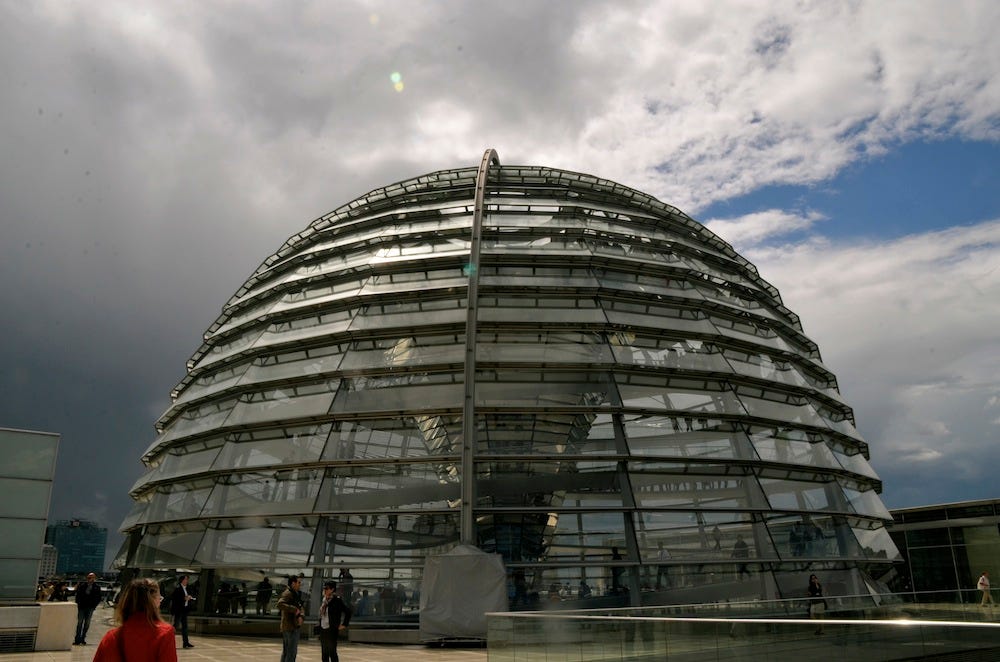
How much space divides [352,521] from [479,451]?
10.3 ft

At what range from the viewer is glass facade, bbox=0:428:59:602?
1573 centimetres

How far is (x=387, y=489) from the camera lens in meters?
16.3

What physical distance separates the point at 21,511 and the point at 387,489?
310 inches

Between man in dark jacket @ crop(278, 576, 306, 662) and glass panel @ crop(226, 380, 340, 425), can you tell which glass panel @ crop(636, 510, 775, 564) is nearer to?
man in dark jacket @ crop(278, 576, 306, 662)

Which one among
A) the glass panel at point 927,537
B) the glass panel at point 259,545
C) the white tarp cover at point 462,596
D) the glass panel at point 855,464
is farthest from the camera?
the glass panel at point 927,537

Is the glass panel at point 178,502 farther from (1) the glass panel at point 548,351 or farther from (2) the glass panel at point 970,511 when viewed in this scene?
(2) the glass panel at point 970,511

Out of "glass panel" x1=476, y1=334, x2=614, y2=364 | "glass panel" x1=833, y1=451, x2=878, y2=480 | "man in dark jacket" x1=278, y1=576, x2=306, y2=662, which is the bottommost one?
"man in dark jacket" x1=278, y1=576, x2=306, y2=662

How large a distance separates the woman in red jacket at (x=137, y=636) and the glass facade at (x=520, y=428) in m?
11.4

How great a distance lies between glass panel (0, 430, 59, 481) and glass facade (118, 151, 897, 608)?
2997mm

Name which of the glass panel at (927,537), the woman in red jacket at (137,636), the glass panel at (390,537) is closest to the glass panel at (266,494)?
the glass panel at (390,537)

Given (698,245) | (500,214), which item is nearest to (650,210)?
(698,245)

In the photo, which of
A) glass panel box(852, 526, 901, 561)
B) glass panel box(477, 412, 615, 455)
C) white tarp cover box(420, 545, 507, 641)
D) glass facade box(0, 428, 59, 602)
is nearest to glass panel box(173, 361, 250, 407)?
glass facade box(0, 428, 59, 602)

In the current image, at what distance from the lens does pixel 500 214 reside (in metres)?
21.5

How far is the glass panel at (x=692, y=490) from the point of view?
52.5 feet
